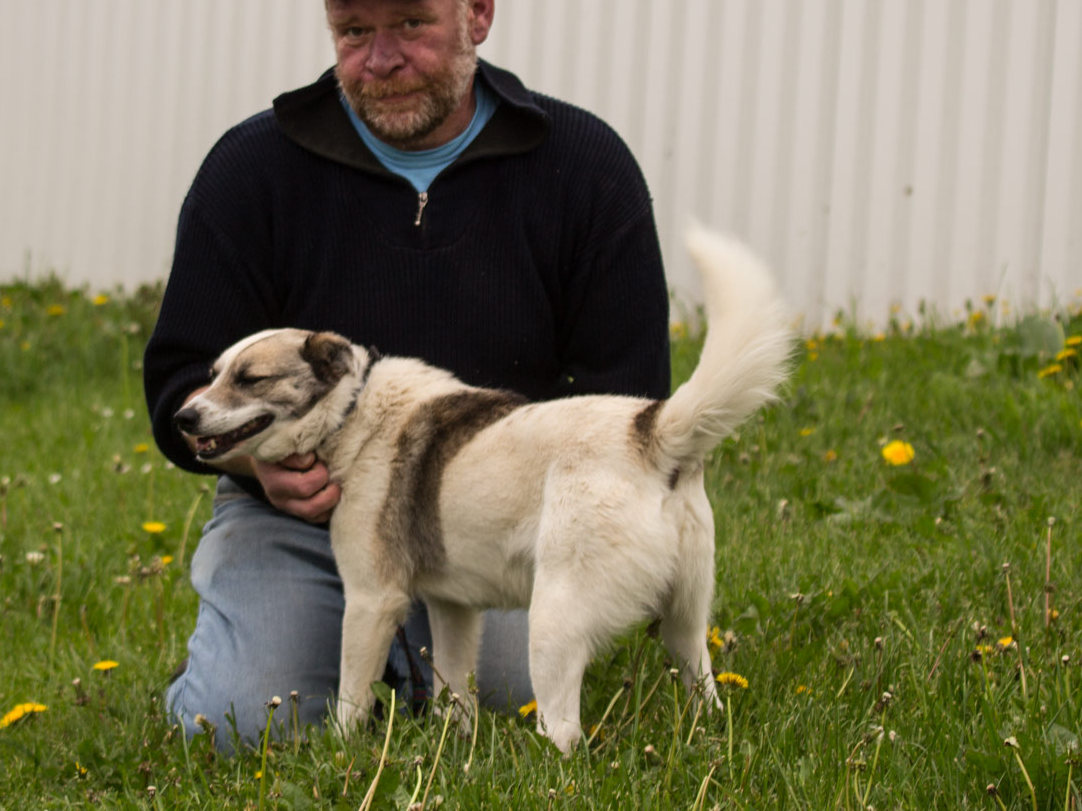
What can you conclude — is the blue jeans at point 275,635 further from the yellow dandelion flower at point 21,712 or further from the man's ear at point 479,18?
the man's ear at point 479,18

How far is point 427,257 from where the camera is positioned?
12.5 ft

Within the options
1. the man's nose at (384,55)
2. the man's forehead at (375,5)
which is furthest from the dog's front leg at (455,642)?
the man's forehead at (375,5)

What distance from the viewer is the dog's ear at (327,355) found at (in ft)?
11.1

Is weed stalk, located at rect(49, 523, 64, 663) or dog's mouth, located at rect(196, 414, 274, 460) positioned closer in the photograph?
dog's mouth, located at rect(196, 414, 274, 460)

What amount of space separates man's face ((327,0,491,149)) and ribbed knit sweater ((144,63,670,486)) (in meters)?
0.13

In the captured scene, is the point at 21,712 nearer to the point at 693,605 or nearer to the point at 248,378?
the point at 248,378

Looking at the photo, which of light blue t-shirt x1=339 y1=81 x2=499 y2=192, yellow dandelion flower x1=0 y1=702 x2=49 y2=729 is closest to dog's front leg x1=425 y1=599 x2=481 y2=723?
A: yellow dandelion flower x1=0 y1=702 x2=49 y2=729

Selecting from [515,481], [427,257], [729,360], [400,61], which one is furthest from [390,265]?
[729,360]

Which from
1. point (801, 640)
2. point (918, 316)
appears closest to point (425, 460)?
point (801, 640)

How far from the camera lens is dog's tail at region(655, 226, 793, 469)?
2.86 m

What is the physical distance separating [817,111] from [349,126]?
3720 mm

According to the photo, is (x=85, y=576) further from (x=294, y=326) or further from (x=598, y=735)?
(x=598, y=735)

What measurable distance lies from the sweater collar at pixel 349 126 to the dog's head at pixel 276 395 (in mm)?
671

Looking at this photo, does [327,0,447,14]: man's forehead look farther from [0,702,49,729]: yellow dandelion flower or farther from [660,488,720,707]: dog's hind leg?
[0,702,49,729]: yellow dandelion flower
